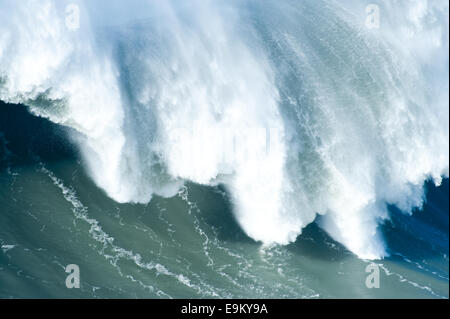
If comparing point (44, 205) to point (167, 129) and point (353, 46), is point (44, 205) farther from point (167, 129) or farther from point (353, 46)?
point (353, 46)

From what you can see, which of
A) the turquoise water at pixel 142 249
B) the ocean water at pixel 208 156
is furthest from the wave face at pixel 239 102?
the turquoise water at pixel 142 249

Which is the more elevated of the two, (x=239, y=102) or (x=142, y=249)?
(x=239, y=102)

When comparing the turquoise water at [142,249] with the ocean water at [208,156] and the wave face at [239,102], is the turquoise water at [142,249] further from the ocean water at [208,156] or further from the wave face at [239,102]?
the wave face at [239,102]

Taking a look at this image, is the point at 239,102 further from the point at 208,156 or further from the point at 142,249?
the point at 142,249

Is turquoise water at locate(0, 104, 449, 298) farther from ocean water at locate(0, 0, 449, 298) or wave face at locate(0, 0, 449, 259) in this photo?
wave face at locate(0, 0, 449, 259)

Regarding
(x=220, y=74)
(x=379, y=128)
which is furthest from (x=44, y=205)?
(x=379, y=128)

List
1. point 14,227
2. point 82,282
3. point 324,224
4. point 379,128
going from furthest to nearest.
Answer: point 379,128 → point 324,224 → point 14,227 → point 82,282

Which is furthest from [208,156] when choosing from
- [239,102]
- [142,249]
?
[142,249]
